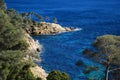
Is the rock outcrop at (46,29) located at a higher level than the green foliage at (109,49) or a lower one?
higher

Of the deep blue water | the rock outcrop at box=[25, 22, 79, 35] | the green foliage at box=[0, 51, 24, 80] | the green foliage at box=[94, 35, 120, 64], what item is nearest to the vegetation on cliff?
the green foliage at box=[0, 51, 24, 80]

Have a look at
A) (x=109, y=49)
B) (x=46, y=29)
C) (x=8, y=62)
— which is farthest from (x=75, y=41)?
(x=109, y=49)

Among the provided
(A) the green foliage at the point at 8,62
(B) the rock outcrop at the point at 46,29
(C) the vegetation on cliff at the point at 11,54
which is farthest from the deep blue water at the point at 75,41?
(A) the green foliage at the point at 8,62

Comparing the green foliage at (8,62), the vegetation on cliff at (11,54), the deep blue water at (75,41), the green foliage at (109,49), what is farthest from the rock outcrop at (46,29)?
the green foliage at (109,49)

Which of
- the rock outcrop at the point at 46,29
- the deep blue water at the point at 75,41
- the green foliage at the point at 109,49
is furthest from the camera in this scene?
the rock outcrop at the point at 46,29

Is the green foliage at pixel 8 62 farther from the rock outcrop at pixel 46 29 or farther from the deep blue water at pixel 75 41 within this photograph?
the rock outcrop at pixel 46 29

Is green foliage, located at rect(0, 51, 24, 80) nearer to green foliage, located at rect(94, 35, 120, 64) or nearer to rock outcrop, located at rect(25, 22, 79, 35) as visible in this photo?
green foliage, located at rect(94, 35, 120, 64)

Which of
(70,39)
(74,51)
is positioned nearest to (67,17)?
(70,39)

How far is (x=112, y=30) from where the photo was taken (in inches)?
4532

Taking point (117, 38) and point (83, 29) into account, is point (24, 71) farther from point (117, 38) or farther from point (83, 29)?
point (83, 29)

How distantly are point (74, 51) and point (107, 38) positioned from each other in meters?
50.4

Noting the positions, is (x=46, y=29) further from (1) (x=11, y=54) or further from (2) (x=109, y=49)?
(2) (x=109, y=49)

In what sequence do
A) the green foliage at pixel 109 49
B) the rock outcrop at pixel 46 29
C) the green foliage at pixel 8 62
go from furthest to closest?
the rock outcrop at pixel 46 29 → the green foliage at pixel 8 62 → the green foliage at pixel 109 49

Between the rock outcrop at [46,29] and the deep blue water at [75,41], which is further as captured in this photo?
the rock outcrop at [46,29]
